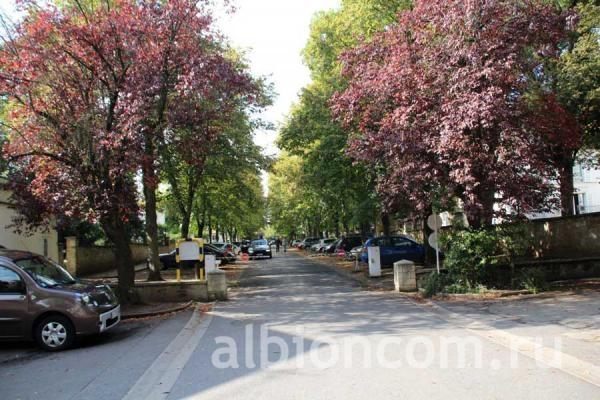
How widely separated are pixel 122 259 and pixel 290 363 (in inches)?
343

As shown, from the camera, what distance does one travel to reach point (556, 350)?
7.87m

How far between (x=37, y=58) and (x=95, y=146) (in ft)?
8.29

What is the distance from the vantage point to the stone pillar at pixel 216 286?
1590 cm

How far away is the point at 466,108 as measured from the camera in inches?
522

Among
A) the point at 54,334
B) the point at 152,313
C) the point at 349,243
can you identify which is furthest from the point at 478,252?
the point at 349,243

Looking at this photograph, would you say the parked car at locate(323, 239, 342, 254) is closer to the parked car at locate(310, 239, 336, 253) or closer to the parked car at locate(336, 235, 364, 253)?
the parked car at locate(310, 239, 336, 253)

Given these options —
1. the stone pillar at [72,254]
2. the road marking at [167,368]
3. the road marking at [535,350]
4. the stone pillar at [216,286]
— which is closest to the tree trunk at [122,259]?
the stone pillar at [216,286]

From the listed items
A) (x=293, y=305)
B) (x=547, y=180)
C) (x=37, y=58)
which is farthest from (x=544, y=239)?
(x=37, y=58)

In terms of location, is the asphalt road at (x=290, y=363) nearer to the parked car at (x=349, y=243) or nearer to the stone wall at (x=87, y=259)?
the stone wall at (x=87, y=259)

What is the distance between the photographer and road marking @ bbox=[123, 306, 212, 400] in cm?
639

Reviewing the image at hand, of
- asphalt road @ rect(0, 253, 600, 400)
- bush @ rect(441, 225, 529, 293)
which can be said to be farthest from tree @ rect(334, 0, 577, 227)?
asphalt road @ rect(0, 253, 600, 400)

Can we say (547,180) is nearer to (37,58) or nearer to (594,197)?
(37,58)

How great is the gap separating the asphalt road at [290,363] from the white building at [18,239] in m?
8.42

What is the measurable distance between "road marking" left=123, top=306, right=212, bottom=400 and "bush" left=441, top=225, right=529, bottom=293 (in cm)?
740
